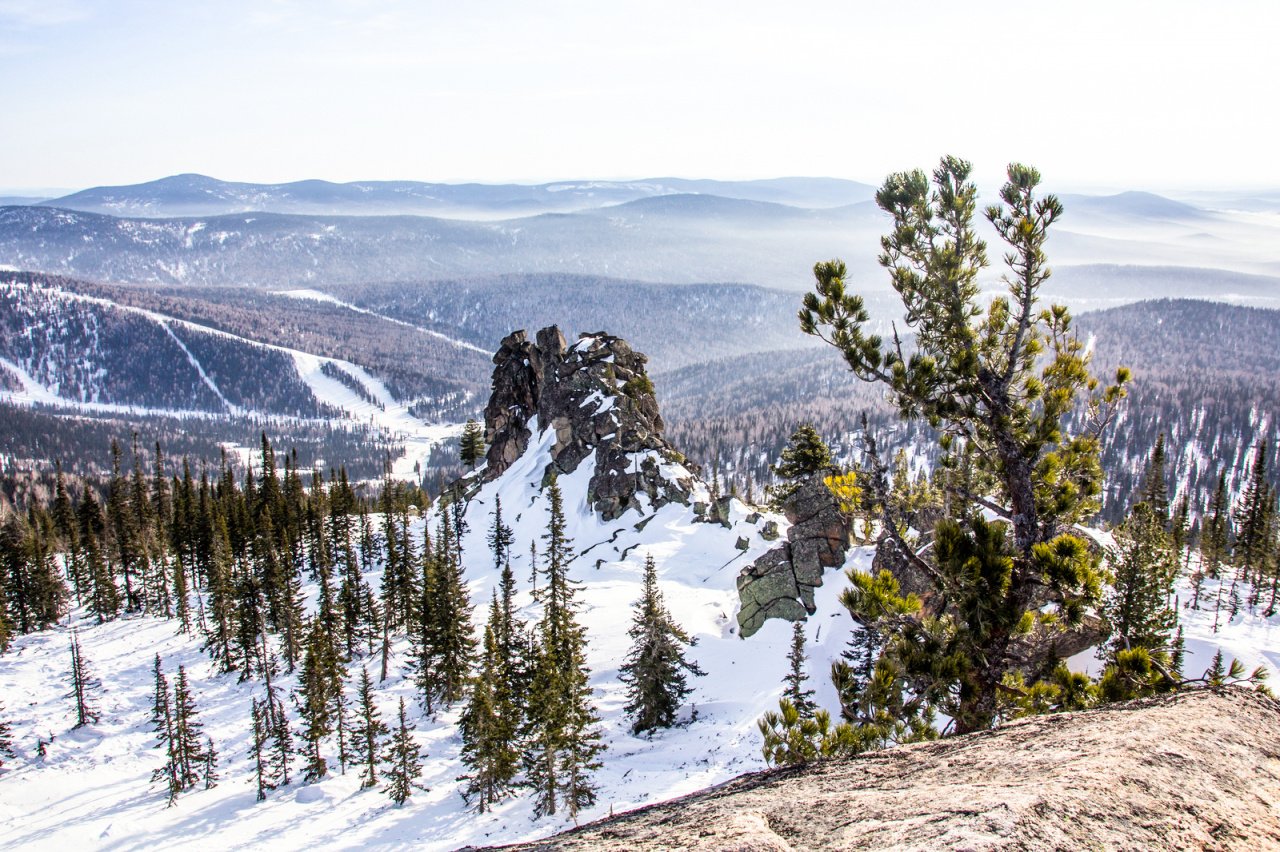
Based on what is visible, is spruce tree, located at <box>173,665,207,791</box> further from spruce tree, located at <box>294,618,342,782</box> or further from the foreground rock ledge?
the foreground rock ledge

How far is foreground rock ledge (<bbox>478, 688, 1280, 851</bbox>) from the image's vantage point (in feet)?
16.6

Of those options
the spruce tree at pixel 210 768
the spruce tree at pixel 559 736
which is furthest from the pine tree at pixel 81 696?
the spruce tree at pixel 559 736

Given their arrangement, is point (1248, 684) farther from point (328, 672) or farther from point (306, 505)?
point (306, 505)

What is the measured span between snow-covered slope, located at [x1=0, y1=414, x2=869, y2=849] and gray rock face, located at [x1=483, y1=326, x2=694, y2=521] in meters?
4.67

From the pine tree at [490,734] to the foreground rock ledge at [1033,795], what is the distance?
108 ft

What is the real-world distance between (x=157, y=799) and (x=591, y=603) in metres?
32.7

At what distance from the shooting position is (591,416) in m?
85.7

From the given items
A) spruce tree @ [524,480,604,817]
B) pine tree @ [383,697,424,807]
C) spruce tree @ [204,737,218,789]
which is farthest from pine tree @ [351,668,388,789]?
spruce tree @ [524,480,604,817]

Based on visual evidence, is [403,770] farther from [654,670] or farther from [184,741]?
[184,741]

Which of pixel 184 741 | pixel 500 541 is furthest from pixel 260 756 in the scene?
pixel 500 541

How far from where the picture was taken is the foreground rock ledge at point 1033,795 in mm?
5051

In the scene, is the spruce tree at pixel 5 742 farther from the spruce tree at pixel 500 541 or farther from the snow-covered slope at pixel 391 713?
the spruce tree at pixel 500 541

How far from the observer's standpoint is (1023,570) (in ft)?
32.5

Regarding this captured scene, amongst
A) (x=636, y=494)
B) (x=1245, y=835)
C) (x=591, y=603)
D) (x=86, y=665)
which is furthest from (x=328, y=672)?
(x=1245, y=835)
